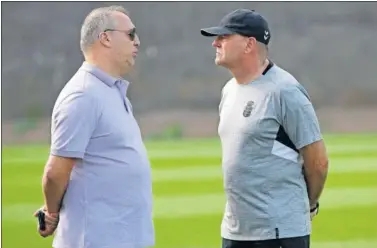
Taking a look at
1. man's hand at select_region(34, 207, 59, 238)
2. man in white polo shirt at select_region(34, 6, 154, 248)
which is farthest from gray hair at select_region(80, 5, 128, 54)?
man's hand at select_region(34, 207, 59, 238)

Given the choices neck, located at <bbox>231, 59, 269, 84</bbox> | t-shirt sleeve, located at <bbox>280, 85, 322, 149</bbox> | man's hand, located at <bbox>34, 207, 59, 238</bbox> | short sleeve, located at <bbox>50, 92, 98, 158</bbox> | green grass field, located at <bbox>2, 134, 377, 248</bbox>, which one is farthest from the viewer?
green grass field, located at <bbox>2, 134, 377, 248</bbox>

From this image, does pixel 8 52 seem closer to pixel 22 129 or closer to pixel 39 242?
pixel 22 129

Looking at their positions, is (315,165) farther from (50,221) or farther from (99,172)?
(50,221)

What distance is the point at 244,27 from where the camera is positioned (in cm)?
353

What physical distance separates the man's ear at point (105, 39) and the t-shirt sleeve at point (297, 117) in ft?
2.49

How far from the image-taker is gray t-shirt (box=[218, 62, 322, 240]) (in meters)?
3.35

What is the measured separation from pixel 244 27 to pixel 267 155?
1.94ft

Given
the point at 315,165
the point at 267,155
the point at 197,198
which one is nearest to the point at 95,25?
the point at 267,155

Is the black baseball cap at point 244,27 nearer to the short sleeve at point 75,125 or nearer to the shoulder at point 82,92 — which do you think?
the shoulder at point 82,92

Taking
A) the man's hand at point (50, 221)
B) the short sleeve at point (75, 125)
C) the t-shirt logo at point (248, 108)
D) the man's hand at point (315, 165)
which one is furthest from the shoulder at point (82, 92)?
the man's hand at point (315, 165)

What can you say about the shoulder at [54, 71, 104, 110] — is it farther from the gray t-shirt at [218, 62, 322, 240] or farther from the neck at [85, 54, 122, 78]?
the gray t-shirt at [218, 62, 322, 240]

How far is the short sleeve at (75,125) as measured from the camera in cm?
297

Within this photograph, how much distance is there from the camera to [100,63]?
125 inches

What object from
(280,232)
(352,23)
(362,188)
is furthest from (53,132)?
(352,23)
